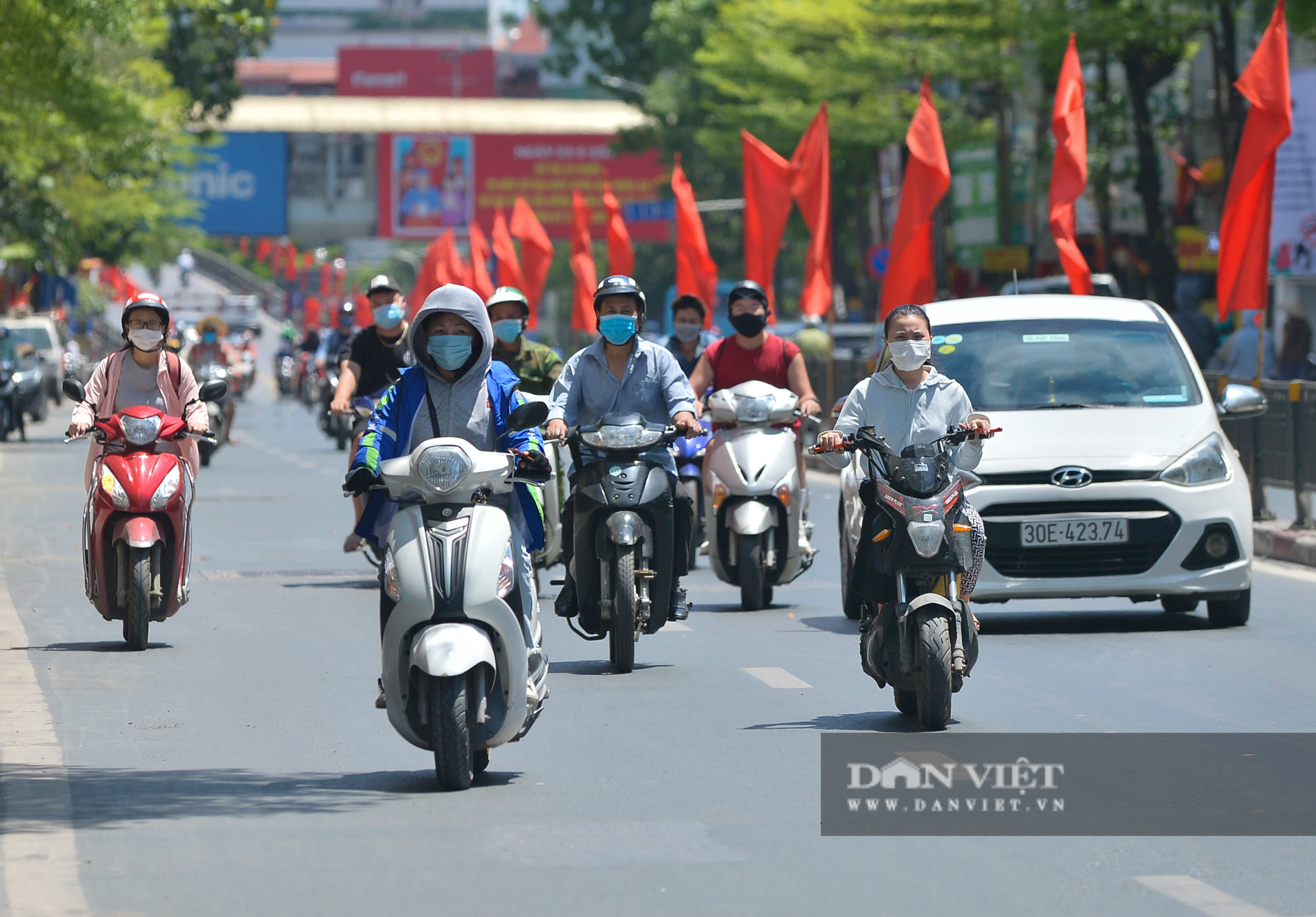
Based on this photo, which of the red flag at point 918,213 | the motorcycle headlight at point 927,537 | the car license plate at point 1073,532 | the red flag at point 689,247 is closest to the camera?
the motorcycle headlight at point 927,537

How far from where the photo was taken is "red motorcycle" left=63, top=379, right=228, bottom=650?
1085cm

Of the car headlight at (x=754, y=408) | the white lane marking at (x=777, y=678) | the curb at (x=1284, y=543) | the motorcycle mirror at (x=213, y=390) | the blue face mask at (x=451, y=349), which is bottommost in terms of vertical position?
A: the curb at (x=1284, y=543)

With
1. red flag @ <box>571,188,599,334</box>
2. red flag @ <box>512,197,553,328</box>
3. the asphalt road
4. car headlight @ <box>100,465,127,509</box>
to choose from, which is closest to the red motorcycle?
car headlight @ <box>100,465,127,509</box>

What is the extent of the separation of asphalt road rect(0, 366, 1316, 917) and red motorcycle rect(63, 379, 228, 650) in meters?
0.25

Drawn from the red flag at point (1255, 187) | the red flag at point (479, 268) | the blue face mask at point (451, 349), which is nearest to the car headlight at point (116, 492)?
the blue face mask at point (451, 349)

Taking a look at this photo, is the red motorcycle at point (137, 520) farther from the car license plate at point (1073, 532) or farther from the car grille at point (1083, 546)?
the car license plate at point (1073, 532)

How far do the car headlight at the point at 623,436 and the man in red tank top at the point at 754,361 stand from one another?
2.79 m

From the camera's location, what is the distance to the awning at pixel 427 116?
7012 centimetres

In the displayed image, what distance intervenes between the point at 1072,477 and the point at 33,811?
5847 mm

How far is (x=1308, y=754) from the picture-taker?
26.0ft

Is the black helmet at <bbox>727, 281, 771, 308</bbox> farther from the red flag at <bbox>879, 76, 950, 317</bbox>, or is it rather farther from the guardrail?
the red flag at <bbox>879, 76, 950, 317</bbox>

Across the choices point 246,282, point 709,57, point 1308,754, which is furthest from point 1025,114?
point 246,282

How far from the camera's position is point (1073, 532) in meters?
11.3

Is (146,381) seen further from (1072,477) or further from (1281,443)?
(1281,443)
